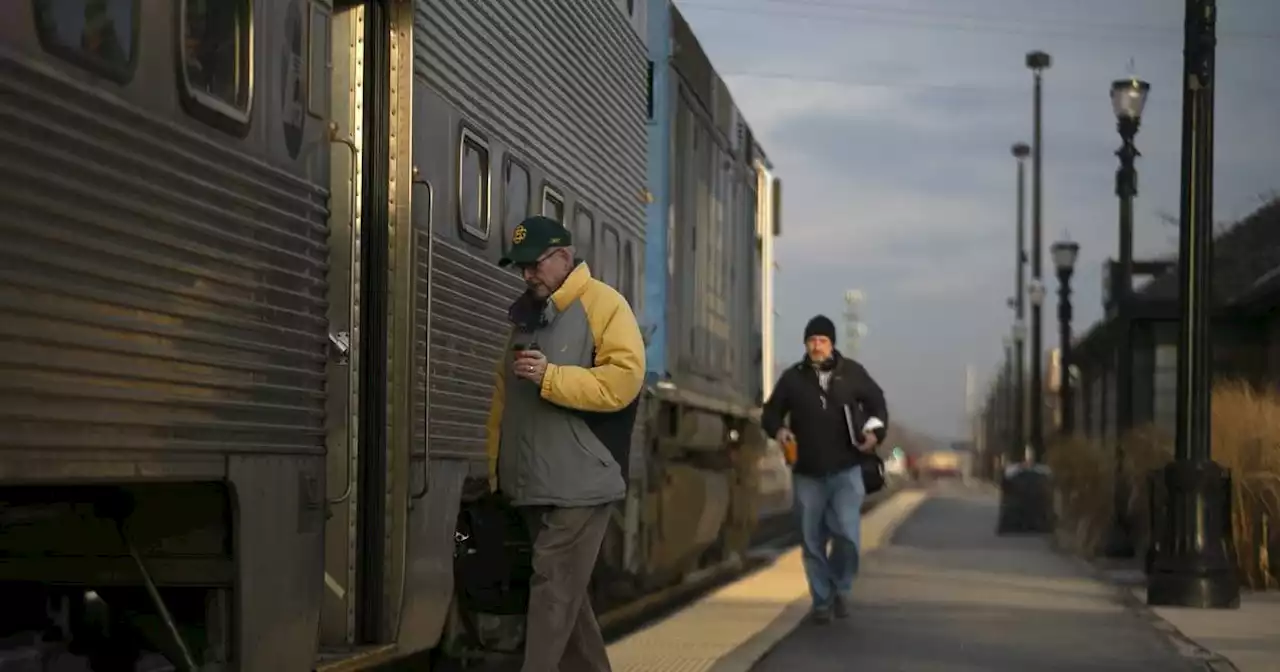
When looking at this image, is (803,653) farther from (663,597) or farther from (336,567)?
(336,567)

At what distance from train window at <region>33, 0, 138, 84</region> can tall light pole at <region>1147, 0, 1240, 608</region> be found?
1055 centimetres

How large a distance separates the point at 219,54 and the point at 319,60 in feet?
2.82

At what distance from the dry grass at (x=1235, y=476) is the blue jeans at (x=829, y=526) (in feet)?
13.9

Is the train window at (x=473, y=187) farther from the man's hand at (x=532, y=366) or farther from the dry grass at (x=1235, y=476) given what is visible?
the dry grass at (x=1235, y=476)

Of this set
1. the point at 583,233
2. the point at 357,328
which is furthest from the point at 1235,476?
the point at 357,328

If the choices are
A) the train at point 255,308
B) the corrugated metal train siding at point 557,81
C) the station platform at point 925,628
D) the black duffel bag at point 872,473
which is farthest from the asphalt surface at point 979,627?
the train at point 255,308

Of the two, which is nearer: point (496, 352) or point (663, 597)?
point (496, 352)

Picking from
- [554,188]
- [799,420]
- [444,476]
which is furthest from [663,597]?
[444,476]

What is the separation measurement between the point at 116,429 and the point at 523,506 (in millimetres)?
2162

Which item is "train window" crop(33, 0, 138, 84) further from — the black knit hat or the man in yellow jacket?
the black knit hat

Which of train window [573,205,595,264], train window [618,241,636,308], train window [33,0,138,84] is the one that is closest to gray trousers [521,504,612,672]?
train window [33,0,138,84]

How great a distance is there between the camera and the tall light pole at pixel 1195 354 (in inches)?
555

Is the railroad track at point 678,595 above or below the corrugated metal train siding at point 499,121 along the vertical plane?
below

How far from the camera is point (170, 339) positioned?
5148mm
